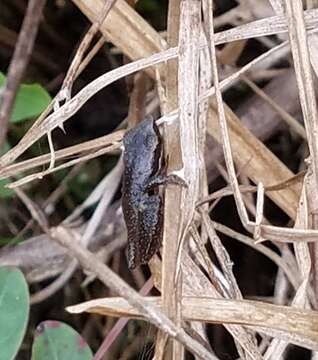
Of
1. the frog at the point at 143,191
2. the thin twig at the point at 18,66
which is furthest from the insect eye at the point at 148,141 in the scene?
the thin twig at the point at 18,66

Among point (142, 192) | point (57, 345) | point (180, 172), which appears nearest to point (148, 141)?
point (142, 192)

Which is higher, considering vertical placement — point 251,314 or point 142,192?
point 142,192

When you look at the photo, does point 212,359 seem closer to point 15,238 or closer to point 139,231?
point 139,231

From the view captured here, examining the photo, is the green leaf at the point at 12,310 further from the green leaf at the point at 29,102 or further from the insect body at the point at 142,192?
the green leaf at the point at 29,102

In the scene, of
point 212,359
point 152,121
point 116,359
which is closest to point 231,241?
point 116,359

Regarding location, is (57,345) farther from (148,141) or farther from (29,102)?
(29,102)

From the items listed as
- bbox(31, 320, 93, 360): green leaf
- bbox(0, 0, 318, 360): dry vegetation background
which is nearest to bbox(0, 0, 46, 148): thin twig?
bbox(0, 0, 318, 360): dry vegetation background

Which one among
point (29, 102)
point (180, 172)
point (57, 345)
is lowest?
point (57, 345)
